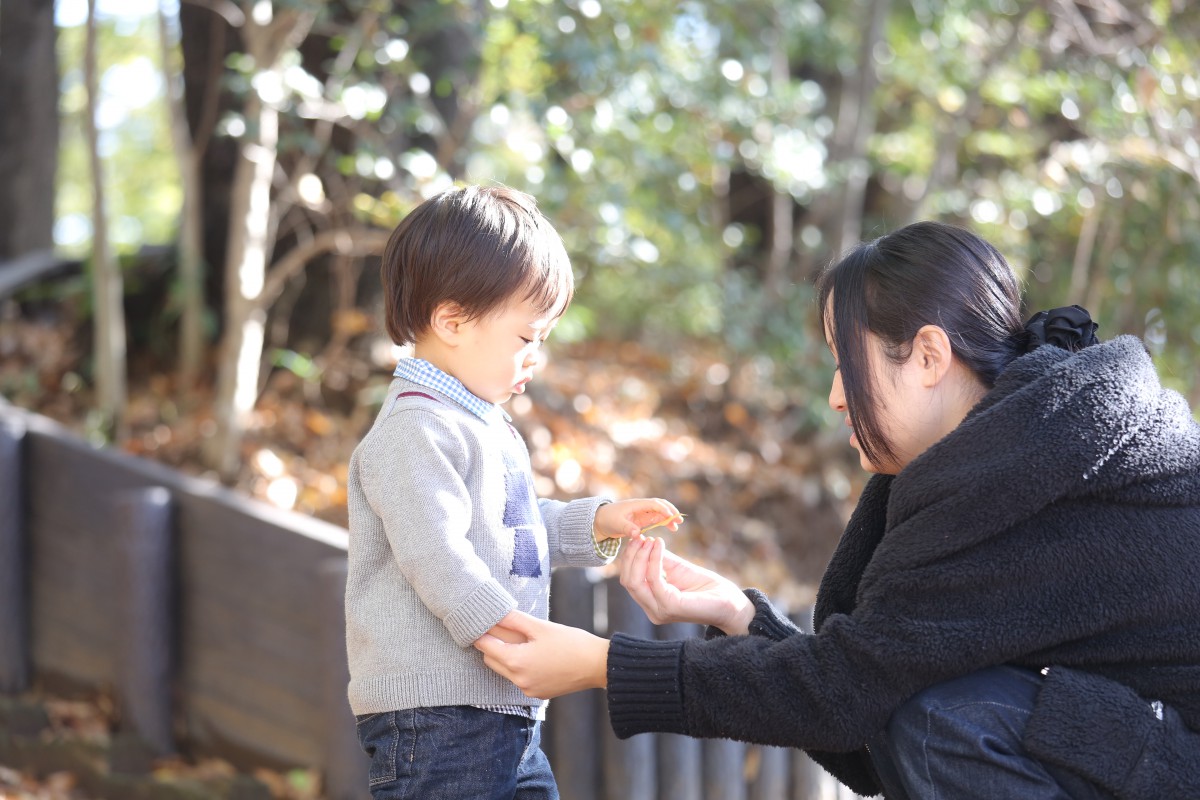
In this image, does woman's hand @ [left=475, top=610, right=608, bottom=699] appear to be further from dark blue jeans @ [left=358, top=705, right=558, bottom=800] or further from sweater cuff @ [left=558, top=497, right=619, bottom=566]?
sweater cuff @ [left=558, top=497, right=619, bottom=566]

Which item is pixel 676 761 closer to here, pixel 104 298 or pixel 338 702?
pixel 338 702

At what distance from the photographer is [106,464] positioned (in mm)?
4398

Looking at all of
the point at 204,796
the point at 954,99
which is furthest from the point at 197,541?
the point at 954,99

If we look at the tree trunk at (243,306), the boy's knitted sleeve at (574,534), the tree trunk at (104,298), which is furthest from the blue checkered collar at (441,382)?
the tree trunk at (104,298)

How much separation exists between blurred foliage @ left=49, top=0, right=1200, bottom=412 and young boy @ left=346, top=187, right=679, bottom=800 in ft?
6.56

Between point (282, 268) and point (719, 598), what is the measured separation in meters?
3.05

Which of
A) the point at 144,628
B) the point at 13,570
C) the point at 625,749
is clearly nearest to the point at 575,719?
the point at 625,749

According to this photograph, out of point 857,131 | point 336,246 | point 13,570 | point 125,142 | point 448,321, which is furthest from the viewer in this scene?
point 125,142

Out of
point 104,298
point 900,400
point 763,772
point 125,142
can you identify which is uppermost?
point 125,142

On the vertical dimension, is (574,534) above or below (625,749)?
above

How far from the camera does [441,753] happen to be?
2061mm

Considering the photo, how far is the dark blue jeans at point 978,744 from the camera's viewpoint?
184 centimetres

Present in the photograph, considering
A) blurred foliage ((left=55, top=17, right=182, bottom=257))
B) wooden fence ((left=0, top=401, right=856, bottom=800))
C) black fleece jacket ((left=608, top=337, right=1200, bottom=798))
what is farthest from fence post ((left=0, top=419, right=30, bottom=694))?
blurred foliage ((left=55, top=17, right=182, bottom=257))

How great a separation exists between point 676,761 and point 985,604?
1.84m
